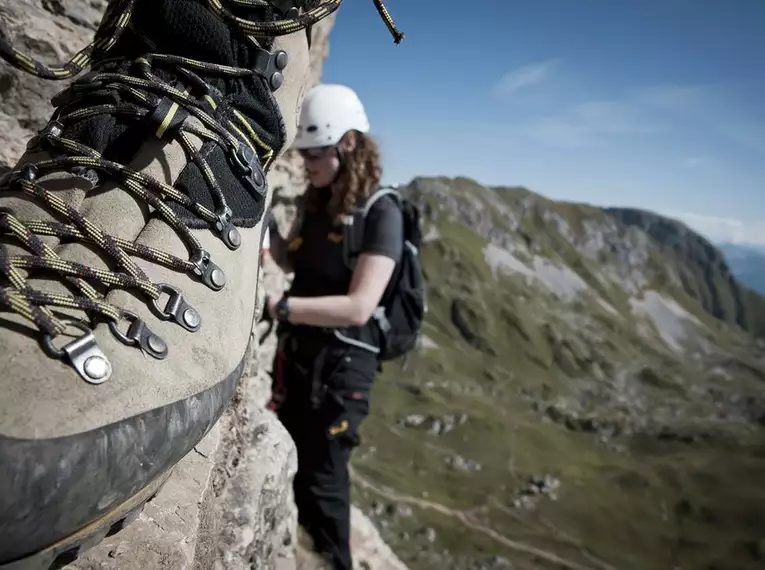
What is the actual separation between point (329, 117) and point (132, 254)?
4.40 m

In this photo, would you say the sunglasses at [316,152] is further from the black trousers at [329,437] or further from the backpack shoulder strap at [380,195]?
the black trousers at [329,437]

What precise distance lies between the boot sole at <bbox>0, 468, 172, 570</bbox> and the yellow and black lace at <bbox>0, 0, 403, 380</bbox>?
49cm

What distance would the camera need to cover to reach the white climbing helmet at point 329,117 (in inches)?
231

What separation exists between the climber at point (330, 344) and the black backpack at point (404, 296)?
0.15 m

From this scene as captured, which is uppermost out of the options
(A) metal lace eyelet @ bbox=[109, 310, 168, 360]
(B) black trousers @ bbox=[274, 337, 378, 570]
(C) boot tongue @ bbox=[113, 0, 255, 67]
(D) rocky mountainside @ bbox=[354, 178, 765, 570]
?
(C) boot tongue @ bbox=[113, 0, 255, 67]

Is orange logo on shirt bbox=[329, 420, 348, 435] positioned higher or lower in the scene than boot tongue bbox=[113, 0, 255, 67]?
lower

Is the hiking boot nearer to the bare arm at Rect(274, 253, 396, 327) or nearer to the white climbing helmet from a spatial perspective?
the bare arm at Rect(274, 253, 396, 327)

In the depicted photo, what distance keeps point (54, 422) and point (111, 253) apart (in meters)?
0.61

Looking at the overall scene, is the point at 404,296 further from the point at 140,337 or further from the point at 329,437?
the point at 140,337

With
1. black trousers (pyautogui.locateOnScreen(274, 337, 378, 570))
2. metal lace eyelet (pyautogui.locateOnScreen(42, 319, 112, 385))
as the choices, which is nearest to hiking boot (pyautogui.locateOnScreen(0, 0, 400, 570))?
metal lace eyelet (pyautogui.locateOnScreen(42, 319, 112, 385))

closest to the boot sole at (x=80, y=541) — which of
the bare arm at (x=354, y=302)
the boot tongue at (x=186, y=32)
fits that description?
the boot tongue at (x=186, y=32)

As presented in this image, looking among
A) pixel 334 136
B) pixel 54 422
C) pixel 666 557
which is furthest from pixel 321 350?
pixel 666 557

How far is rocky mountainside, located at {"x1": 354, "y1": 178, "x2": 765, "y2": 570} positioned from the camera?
55.9 metres

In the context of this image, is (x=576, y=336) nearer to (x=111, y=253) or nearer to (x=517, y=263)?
(x=517, y=263)
